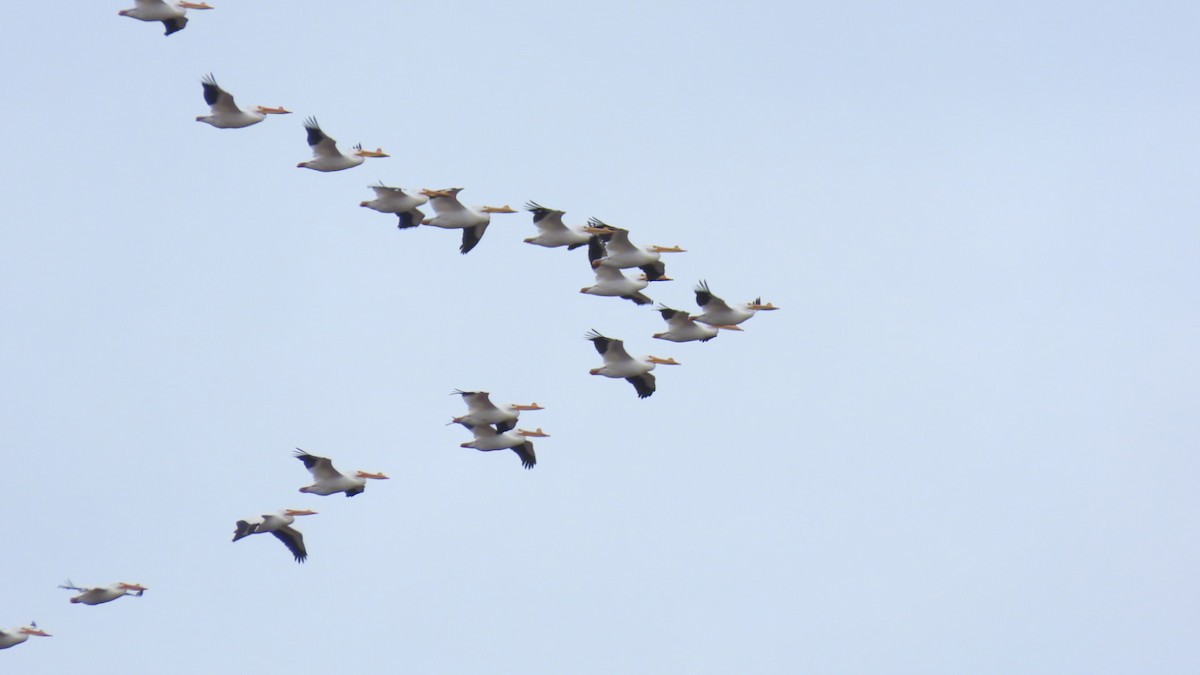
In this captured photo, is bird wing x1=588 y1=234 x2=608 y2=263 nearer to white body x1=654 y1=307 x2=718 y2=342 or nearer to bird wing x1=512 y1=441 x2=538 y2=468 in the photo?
white body x1=654 y1=307 x2=718 y2=342

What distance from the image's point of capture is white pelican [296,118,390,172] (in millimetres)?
35562

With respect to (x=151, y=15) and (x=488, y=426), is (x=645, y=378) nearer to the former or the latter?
(x=488, y=426)

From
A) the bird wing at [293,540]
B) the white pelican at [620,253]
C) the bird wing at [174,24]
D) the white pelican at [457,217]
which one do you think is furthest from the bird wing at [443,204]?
the bird wing at [293,540]

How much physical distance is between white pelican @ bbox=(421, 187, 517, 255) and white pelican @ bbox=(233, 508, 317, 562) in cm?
533

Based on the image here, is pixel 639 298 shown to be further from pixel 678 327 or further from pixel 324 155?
pixel 324 155

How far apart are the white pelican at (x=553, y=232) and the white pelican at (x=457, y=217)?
1.48 m

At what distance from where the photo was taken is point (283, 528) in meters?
35.6

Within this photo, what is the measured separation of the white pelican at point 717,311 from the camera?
114 feet

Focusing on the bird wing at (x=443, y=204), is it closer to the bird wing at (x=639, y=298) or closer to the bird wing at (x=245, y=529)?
the bird wing at (x=639, y=298)

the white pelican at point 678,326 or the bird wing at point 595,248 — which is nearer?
the white pelican at point 678,326

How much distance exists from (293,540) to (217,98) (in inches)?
291

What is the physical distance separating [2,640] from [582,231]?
12.7m

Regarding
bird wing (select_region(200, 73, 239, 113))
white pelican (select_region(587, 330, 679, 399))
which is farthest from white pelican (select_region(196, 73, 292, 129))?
white pelican (select_region(587, 330, 679, 399))

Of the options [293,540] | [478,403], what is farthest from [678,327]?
[293,540]
